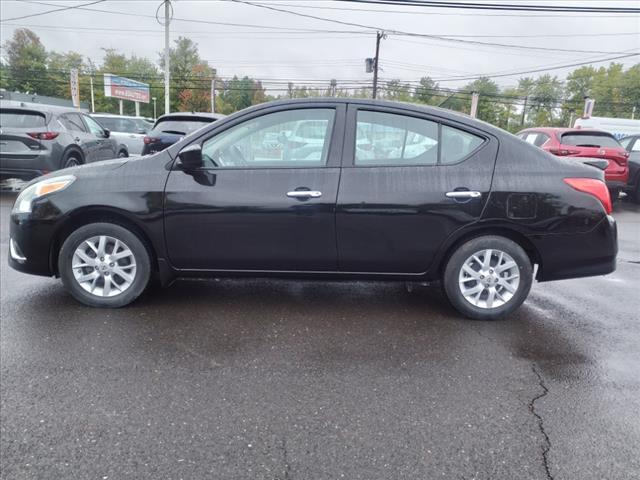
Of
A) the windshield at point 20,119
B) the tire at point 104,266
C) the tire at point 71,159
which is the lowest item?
the tire at point 104,266

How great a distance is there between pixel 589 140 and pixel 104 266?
10216mm

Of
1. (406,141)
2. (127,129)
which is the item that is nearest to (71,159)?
(406,141)

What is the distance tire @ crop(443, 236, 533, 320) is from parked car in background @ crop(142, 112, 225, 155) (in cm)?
726

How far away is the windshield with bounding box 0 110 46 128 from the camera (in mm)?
8859

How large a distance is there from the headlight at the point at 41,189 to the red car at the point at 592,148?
30.5 feet

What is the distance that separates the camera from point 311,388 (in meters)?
2.84

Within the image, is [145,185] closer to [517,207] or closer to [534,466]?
[517,207]

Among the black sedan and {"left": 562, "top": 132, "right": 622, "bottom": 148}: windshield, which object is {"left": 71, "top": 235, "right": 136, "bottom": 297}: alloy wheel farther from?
{"left": 562, "top": 132, "right": 622, "bottom": 148}: windshield

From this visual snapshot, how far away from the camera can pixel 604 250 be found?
3.83m

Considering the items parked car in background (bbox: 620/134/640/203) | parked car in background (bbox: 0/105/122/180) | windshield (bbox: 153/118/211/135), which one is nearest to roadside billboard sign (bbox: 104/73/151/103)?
windshield (bbox: 153/118/211/135)

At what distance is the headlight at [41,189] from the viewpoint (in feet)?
12.7

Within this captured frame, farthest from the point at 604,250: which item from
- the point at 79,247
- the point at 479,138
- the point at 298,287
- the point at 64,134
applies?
the point at 64,134

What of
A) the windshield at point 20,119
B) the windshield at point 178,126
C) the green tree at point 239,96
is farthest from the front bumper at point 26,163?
the green tree at point 239,96

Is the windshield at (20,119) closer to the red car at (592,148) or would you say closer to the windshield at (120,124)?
the windshield at (120,124)
